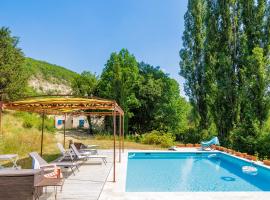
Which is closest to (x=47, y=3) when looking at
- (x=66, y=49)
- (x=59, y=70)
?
(x=66, y=49)

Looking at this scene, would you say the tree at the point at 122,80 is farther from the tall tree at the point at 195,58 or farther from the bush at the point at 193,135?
the tall tree at the point at 195,58

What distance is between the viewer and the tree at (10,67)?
22797mm

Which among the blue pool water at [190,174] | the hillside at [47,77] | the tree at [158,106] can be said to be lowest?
the blue pool water at [190,174]

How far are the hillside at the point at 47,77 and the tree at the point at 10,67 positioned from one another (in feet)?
44.9

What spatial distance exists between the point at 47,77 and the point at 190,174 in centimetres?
3652

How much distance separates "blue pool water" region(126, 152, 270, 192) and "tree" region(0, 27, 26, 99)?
45.3 feet

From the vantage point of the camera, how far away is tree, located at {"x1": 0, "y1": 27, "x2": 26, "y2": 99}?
22.8 meters

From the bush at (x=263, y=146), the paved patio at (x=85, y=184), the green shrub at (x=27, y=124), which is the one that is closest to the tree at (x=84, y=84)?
the green shrub at (x=27, y=124)

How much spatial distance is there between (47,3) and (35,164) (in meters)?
12.6

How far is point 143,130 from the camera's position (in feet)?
85.0

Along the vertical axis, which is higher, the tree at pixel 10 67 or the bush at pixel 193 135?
the tree at pixel 10 67

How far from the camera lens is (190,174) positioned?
10883 millimetres

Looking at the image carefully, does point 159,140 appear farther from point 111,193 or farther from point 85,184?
point 111,193

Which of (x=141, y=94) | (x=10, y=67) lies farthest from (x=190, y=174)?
(x=10, y=67)
